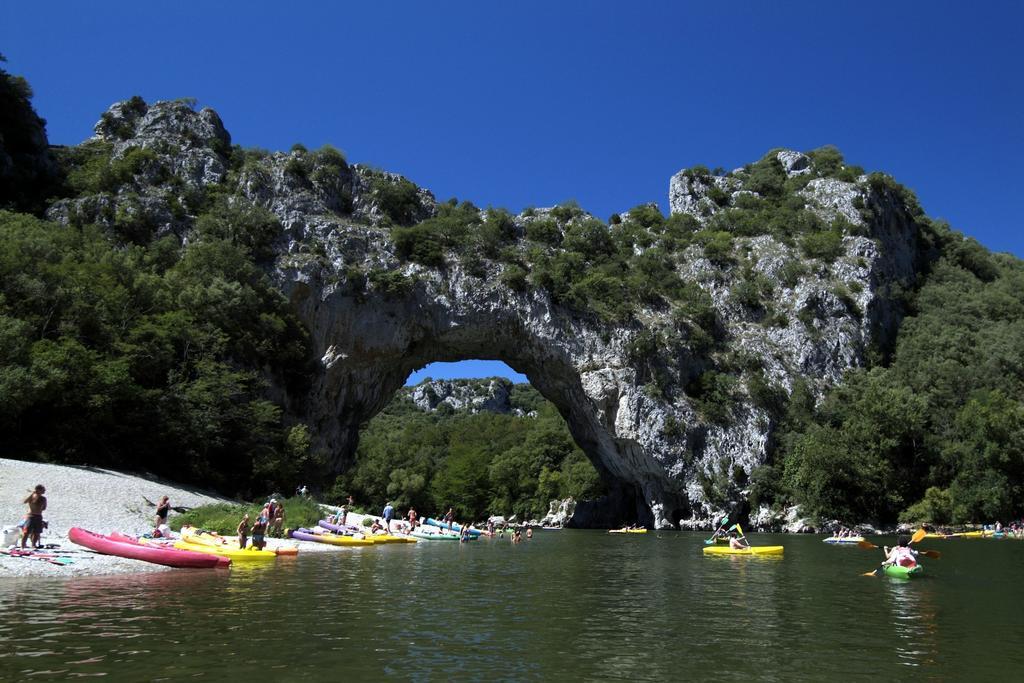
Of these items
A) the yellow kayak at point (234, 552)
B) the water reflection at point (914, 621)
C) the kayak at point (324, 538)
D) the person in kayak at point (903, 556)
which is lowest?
the kayak at point (324, 538)

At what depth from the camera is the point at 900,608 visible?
39.4 feet

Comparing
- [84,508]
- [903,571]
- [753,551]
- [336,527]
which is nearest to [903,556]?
[903,571]

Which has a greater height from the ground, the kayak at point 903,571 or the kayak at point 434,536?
the kayak at point 903,571

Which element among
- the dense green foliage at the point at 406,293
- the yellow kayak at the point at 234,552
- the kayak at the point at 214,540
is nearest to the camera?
the yellow kayak at the point at 234,552

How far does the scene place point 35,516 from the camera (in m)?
13.8

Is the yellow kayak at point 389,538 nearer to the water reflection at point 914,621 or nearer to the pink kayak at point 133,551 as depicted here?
the pink kayak at point 133,551

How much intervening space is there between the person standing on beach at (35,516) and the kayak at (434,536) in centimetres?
2037

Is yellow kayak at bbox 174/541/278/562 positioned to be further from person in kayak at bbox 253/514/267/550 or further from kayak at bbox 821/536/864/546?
kayak at bbox 821/536/864/546

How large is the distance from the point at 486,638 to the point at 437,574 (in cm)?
800

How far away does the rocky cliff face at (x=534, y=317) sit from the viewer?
47.9 meters

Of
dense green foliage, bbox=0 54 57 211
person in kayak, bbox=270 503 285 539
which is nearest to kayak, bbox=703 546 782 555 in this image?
person in kayak, bbox=270 503 285 539

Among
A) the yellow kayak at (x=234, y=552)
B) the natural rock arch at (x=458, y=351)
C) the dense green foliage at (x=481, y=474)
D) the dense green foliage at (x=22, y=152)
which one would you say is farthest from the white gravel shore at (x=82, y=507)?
the dense green foliage at (x=481, y=474)

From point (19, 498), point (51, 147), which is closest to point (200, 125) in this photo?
point (51, 147)

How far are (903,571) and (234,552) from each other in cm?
1645
